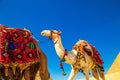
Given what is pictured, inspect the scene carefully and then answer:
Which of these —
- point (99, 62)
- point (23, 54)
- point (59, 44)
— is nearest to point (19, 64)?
point (23, 54)

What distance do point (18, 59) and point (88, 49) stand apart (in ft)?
18.7

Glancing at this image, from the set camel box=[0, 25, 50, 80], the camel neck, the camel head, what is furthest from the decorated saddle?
camel box=[0, 25, 50, 80]

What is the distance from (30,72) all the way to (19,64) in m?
0.40

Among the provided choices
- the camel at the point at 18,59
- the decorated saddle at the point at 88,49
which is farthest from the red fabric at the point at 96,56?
the camel at the point at 18,59

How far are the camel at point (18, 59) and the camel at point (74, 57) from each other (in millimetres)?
2924

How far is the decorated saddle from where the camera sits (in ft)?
44.2

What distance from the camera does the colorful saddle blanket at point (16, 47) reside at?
840 cm

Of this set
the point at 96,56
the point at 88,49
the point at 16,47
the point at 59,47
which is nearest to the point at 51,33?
the point at 59,47

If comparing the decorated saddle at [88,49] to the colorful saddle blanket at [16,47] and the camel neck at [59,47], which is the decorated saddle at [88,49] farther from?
the colorful saddle blanket at [16,47]

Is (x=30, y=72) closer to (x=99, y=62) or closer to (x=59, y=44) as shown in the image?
(x=59, y=44)

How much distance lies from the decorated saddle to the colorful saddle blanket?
4494mm

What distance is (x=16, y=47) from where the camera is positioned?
28.4 feet

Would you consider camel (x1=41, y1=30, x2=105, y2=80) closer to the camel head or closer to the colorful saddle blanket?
the camel head

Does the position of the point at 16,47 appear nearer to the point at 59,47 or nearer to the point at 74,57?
the point at 59,47
